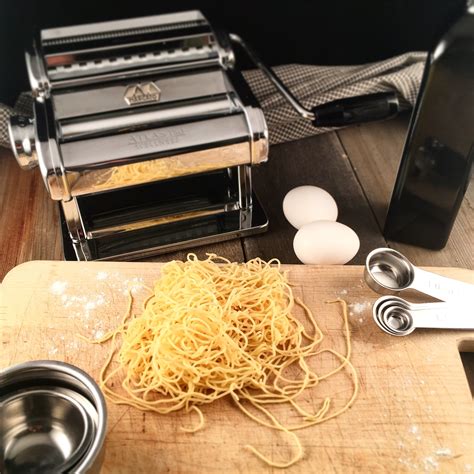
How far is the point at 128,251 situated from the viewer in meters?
1.34

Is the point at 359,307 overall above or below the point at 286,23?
below

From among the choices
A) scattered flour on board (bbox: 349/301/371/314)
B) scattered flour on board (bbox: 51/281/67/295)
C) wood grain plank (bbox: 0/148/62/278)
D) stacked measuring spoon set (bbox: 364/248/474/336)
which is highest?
scattered flour on board (bbox: 51/281/67/295)

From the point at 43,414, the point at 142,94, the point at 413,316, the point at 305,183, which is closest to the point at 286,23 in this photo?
the point at 305,183

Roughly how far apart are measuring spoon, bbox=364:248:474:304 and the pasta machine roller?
32cm

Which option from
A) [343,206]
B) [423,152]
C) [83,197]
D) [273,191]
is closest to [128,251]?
[83,197]

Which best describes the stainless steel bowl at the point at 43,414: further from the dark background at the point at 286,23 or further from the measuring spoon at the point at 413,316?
the dark background at the point at 286,23

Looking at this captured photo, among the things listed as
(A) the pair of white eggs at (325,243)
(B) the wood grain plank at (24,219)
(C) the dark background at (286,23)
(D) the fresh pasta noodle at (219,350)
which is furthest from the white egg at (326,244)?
(C) the dark background at (286,23)

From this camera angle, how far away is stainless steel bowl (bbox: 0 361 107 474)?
90 cm

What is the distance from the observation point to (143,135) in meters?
1.24

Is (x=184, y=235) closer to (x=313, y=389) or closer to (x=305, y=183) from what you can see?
(x=305, y=183)

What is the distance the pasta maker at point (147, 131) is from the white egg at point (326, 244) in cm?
17

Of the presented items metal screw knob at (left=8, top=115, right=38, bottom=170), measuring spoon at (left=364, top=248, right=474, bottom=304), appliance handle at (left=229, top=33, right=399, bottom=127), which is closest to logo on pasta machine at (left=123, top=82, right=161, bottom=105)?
metal screw knob at (left=8, top=115, right=38, bottom=170)

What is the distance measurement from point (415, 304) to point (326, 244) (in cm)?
22

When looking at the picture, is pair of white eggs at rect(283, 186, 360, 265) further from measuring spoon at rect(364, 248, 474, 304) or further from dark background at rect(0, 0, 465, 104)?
dark background at rect(0, 0, 465, 104)
